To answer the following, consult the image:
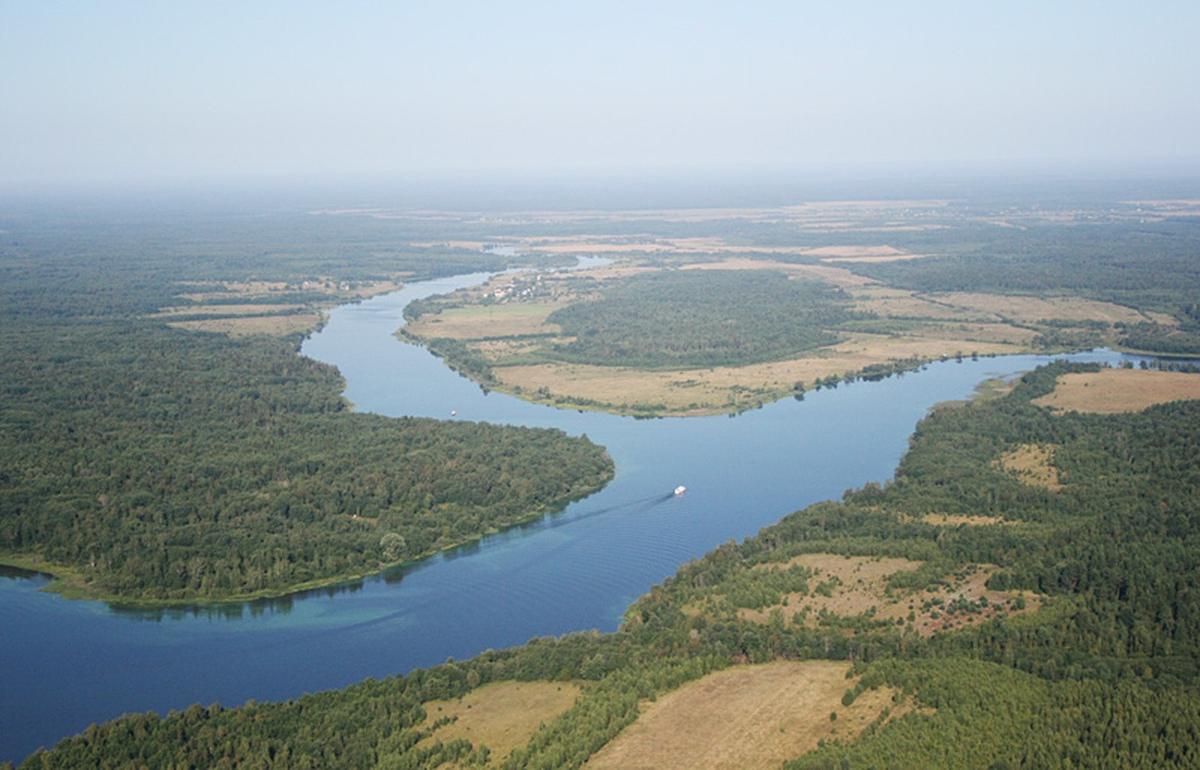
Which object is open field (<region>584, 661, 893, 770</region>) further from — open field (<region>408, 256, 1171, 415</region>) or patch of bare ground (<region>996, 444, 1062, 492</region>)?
open field (<region>408, 256, 1171, 415</region>)

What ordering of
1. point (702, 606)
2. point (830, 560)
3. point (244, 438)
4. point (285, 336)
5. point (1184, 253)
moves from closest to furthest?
point (702, 606), point (830, 560), point (244, 438), point (285, 336), point (1184, 253)

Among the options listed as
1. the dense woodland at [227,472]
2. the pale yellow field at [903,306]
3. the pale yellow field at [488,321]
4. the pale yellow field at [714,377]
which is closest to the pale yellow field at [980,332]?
the pale yellow field at [714,377]

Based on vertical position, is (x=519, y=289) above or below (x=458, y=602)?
above

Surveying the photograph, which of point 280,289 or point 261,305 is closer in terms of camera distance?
point 261,305

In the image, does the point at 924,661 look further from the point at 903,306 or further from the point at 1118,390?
the point at 903,306

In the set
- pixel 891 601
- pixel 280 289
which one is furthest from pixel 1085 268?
pixel 891 601

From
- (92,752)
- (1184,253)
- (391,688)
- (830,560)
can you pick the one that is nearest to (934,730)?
(830,560)

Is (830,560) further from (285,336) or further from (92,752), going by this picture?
(285,336)

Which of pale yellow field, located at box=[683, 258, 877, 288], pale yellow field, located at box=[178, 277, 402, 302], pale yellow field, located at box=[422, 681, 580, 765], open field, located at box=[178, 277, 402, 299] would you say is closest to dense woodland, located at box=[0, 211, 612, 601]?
pale yellow field, located at box=[422, 681, 580, 765]
